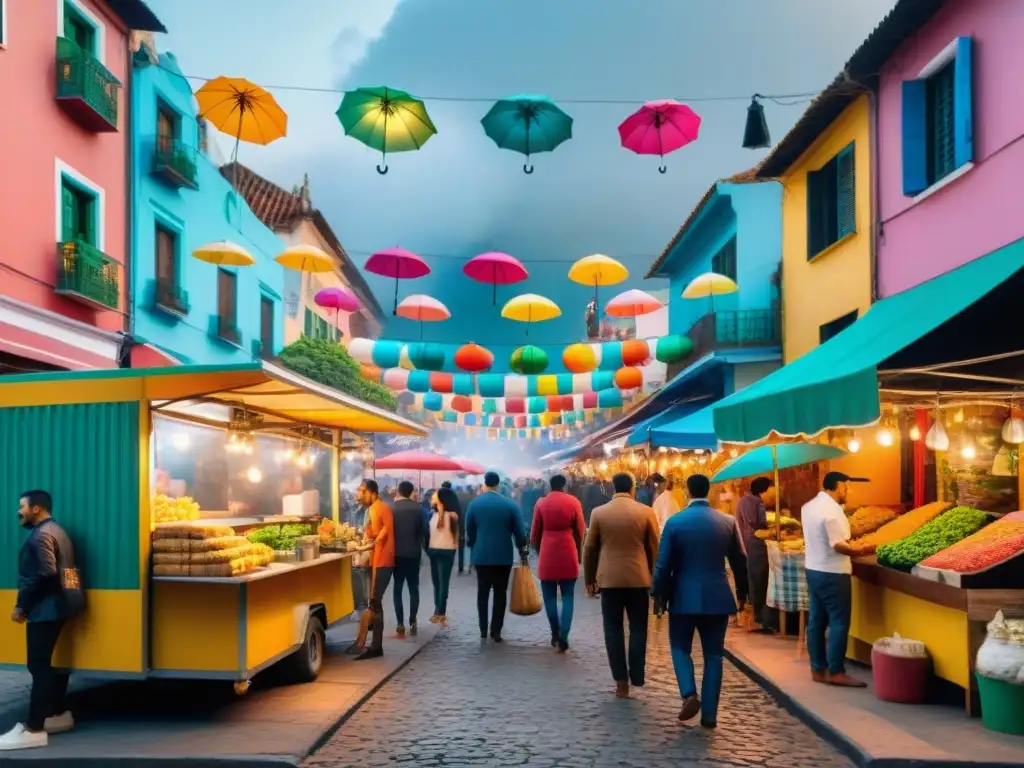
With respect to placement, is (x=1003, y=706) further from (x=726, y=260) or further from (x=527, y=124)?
(x=726, y=260)

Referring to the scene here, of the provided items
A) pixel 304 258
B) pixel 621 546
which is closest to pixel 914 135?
pixel 621 546

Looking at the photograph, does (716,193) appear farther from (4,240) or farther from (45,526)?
(45,526)

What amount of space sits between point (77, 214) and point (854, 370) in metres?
14.6

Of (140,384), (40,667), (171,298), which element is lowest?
(40,667)

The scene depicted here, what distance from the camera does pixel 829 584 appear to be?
8.98 metres

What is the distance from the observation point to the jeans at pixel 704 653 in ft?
25.7

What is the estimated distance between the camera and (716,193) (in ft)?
76.9

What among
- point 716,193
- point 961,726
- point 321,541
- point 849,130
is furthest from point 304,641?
point 716,193

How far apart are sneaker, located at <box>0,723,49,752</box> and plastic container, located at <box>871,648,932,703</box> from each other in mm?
6581

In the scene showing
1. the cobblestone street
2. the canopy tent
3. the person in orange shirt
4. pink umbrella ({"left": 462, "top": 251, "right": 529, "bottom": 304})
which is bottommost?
the cobblestone street

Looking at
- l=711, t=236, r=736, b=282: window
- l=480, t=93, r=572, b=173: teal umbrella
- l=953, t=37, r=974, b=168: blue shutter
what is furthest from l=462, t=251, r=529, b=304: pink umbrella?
l=953, t=37, r=974, b=168: blue shutter

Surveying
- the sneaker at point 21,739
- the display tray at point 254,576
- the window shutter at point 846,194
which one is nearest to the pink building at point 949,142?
the window shutter at point 846,194

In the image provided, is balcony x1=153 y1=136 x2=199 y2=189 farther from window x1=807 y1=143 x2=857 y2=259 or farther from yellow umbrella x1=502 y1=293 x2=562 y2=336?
window x1=807 y1=143 x2=857 y2=259

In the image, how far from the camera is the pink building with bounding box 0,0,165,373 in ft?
49.6
